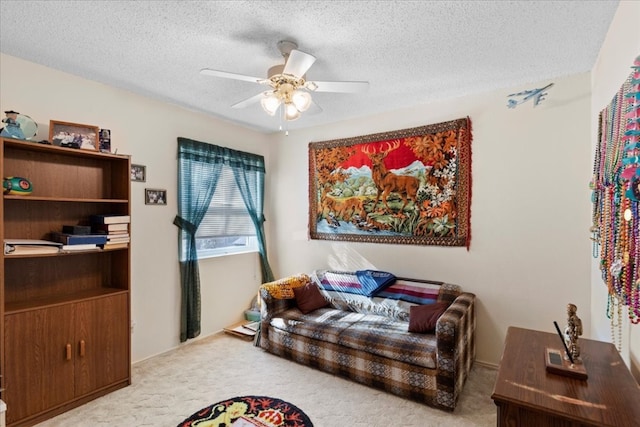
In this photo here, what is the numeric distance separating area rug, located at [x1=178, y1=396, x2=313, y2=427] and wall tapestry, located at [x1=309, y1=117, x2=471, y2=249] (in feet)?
6.36

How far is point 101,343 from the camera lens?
8.30ft

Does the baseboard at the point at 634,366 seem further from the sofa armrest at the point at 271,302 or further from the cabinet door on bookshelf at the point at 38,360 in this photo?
the cabinet door on bookshelf at the point at 38,360

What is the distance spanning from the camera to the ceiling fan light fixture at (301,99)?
2113 millimetres

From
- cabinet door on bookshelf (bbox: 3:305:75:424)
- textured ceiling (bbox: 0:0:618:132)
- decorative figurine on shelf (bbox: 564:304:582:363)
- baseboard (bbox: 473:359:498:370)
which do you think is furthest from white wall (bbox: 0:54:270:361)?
decorative figurine on shelf (bbox: 564:304:582:363)

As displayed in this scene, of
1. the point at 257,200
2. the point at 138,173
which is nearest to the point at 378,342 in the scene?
the point at 257,200

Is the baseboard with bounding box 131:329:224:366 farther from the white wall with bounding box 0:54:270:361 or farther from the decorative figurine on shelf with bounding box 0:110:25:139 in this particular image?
the decorative figurine on shelf with bounding box 0:110:25:139

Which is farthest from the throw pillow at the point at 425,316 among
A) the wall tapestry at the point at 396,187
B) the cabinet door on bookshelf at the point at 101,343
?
the cabinet door on bookshelf at the point at 101,343

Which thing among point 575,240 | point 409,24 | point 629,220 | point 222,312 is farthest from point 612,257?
point 222,312

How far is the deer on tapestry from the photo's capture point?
337 cm

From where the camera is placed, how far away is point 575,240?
8.61 feet

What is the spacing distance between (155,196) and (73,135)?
91 cm

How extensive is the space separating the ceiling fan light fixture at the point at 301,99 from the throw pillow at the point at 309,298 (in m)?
2.07

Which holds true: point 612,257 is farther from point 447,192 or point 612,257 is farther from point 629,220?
point 447,192

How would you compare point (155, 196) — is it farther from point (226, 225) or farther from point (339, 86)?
point (339, 86)
